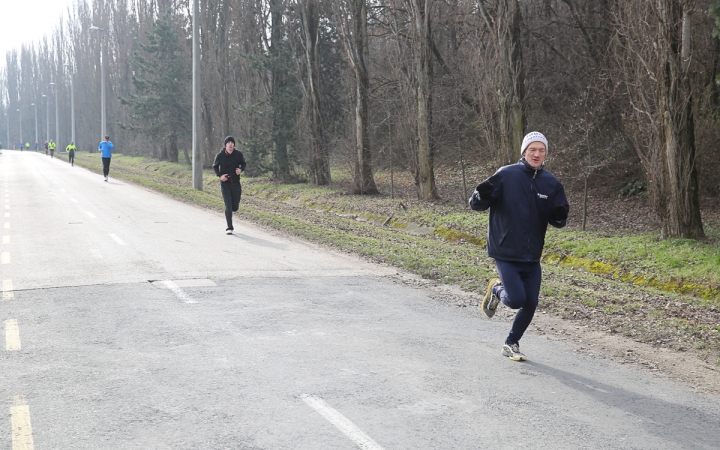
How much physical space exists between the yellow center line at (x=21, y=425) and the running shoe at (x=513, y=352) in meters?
4.06

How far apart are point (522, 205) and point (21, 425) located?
4.31 meters

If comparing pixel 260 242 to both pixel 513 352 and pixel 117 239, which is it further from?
pixel 513 352

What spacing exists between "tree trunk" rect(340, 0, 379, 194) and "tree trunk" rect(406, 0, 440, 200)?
122 inches

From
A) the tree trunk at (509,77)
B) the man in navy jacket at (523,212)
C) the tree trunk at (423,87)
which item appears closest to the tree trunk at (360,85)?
the tree trunk at (423,87)

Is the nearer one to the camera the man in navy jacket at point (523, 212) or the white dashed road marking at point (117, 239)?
the man in navy jacket at point (523, 212)

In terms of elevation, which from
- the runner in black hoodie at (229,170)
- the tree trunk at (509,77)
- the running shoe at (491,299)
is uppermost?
the tree trunk at (509,77)

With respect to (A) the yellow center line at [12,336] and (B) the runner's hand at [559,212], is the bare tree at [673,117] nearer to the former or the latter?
(B) the runner's hand at [559,212]

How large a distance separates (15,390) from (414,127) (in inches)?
784

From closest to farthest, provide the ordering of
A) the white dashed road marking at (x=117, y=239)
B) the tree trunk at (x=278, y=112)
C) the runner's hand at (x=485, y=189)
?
the runner's hand at (x=485, y=189), the white dashed road marking at (x=117, y=239), the tree trunk at (x=278, y=112)

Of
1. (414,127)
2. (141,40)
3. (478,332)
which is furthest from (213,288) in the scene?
(141,40)

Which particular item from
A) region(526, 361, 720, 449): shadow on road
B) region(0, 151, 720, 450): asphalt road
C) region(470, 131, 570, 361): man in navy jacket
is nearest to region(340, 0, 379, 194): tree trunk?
region(0, 151, 720, 450): asphalt road

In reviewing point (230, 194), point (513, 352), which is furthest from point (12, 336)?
point (230, 194)

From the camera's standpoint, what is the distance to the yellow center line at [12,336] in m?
6.66

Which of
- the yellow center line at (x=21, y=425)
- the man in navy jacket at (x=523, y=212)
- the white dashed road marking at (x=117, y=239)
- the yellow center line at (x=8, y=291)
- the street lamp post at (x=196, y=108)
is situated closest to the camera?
the yellow center line at (x=21, y=425)
